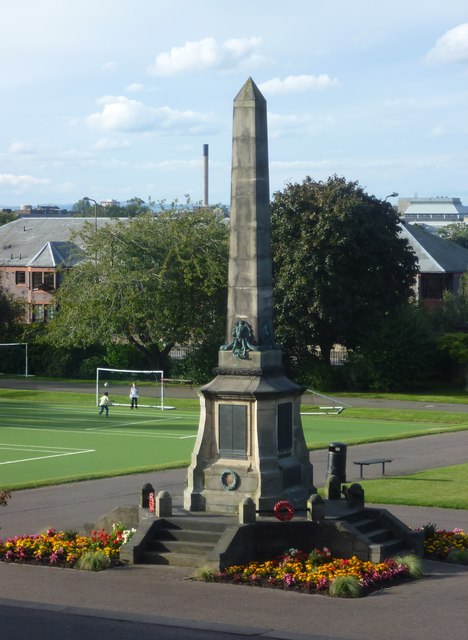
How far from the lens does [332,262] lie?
59.1 metres

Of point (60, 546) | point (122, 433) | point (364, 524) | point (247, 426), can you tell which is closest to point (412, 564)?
point (364, 524)

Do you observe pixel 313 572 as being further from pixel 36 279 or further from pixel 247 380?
pixel 36 279

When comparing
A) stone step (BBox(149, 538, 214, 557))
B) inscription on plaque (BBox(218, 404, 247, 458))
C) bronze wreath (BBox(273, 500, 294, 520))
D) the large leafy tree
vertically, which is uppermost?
the large leafy tree

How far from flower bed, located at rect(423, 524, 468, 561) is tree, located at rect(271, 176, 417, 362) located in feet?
120

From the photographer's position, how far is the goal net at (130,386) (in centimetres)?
5938

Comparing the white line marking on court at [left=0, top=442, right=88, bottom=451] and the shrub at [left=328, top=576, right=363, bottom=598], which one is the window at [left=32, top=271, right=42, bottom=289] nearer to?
the white line marking on court at [left=0, top=442, right=88, bottom=451]

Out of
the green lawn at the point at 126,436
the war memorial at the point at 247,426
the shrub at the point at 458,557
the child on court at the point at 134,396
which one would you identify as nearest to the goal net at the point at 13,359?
the green lawn at the point at 126,436

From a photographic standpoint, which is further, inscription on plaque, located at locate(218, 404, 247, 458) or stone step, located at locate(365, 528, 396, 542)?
inscription on plaque, located at locate(218, 404, 247, 458)

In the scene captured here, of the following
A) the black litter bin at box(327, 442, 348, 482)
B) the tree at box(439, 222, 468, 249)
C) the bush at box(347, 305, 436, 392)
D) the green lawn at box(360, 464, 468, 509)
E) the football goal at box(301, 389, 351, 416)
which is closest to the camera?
the green lawn at box(360, 464, 468, 509)

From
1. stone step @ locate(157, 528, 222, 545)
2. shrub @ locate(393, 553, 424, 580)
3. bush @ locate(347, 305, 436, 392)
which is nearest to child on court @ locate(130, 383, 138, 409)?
bush @ locate(347, 305, 436, 392)

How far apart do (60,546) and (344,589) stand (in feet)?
18.3

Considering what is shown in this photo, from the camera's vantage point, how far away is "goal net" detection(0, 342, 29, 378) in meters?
74.9

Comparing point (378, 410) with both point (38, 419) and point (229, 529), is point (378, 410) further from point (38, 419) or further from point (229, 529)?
point (229, 529)

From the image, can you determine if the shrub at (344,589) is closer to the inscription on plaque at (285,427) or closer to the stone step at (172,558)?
the stone step at (172,558)
